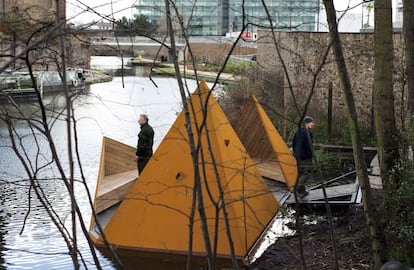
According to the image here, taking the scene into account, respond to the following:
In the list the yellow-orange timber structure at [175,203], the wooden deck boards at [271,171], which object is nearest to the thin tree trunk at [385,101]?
the yellow-orange timber structure at [175,203]

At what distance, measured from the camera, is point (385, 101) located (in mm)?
6863

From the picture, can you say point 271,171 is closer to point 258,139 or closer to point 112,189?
point 258,139

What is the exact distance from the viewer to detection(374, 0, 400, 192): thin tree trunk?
6859 mm

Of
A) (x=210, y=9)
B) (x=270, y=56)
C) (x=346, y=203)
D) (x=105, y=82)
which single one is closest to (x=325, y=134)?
(x=270, y=56)

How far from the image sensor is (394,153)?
7.17 m

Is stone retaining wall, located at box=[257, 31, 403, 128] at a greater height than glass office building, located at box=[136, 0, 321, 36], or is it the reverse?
glass office building, located at box=[136, 0, 321, 36]

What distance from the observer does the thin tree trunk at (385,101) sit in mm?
6859

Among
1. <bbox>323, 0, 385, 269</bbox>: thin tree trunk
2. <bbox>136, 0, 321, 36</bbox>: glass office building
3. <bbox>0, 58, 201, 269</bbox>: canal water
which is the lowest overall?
<bbox>0, 58, 201, 269</bbox>: canal water

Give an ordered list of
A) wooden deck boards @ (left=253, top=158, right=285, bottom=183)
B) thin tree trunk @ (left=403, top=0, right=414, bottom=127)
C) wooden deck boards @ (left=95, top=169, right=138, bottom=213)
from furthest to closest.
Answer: wooden deck boards @ (left=253, top=158, right=285, bottom=183) < wooden deck boards @ (left=95, top=169, right=138, bottom=213) < thin tree trunk @ (left=403, top=0, right=414, bottom=127)

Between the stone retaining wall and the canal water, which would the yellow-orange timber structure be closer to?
the canal water

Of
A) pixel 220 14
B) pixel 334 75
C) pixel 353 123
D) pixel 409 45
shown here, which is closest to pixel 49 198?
pixel 409 45

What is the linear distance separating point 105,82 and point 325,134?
983 inches

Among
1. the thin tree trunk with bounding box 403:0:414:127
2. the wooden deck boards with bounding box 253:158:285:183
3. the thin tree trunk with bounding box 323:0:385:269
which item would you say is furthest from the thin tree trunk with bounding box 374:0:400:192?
the wooden deck boards with bounding box 253:158:285:183

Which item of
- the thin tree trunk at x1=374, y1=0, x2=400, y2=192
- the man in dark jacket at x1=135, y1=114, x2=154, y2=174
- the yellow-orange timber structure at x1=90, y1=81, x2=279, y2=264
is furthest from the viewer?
the man in dark jacket at x1=135, y1=114, x2=154, y2=174
